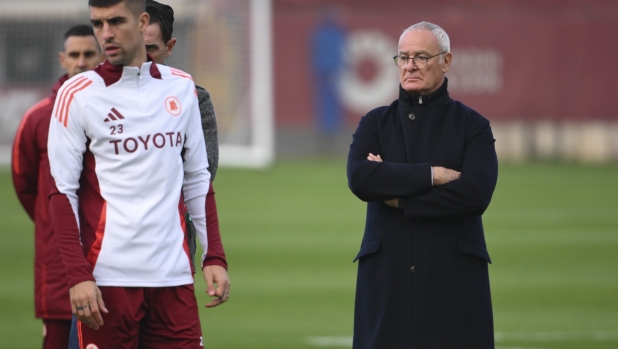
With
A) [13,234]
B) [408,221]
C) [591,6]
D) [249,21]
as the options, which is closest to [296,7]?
[249,21]

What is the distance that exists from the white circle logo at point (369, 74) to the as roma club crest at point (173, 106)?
24067 millimetres

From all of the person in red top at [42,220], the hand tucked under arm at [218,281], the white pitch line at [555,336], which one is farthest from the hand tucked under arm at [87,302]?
the white pitch line at [555,336]

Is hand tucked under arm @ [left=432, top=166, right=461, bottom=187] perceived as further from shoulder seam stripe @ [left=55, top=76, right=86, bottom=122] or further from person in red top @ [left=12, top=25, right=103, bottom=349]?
person in red top @ [left=12, top=25, right=103, bottom=349]

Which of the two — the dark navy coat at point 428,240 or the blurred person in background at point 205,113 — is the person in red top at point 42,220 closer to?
the blurred person in background at point 205,113

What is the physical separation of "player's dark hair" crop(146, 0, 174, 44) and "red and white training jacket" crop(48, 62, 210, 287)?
1.77ft

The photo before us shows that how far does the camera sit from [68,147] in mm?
3887

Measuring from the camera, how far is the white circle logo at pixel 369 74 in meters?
28.1

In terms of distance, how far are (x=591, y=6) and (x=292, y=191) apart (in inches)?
525

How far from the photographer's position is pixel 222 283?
4.08 meters

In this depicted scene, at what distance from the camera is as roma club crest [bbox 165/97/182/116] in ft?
13.2

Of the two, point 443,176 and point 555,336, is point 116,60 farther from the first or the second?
point 555,336

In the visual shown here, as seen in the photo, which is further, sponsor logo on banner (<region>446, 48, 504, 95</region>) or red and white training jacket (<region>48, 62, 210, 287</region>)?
sponsor logo on banner (<region>446, 48, 504, 95</region>)

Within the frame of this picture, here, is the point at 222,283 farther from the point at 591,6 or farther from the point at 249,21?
the point at 591,6

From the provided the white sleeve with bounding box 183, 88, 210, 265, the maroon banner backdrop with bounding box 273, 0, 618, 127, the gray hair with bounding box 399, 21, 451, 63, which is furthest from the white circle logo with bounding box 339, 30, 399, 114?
the white sleeve with bounding box 183, 88, 210, 265
